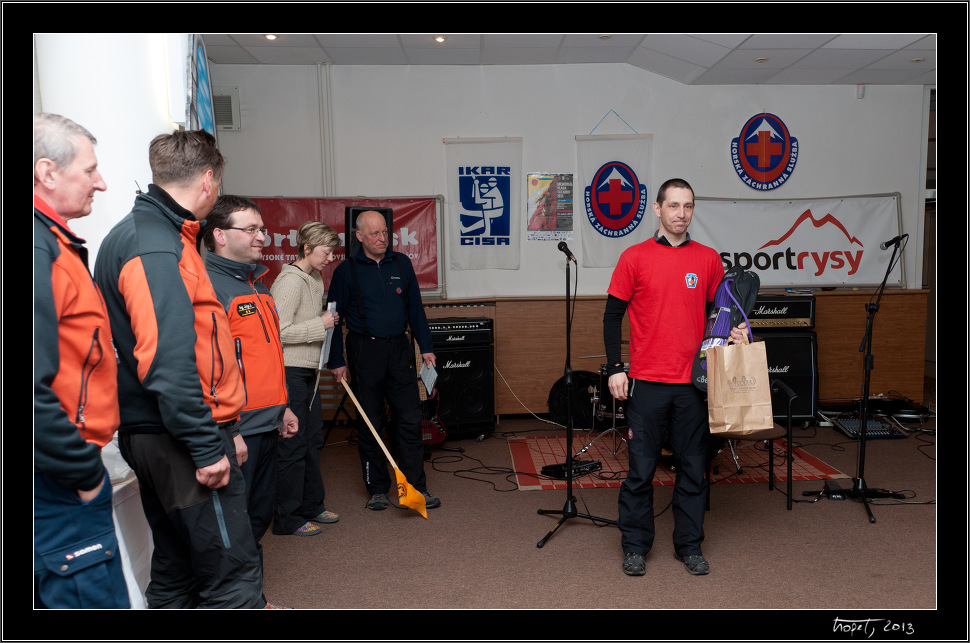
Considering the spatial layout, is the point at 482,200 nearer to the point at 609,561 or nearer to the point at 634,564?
the point at 609,561

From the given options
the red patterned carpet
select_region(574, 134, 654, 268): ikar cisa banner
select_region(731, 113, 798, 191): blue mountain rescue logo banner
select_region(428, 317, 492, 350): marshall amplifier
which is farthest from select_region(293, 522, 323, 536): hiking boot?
select_region(731, 113, 798, 191): blue mountain rescue logo banner

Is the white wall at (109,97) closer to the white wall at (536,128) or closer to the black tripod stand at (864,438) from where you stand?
the white wall at (536,128)

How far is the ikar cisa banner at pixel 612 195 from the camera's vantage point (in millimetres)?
5602

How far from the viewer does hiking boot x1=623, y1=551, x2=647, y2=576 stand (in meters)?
2.63

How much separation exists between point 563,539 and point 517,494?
0.69 meters

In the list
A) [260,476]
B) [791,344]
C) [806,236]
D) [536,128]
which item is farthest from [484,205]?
[260,476]

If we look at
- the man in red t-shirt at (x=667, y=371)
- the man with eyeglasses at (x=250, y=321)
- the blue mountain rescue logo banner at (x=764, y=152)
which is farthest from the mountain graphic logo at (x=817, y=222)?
the man with eyeglasses at (x=250, y=321)

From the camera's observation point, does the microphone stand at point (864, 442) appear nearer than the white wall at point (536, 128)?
Yes

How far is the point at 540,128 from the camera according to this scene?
18.3ft

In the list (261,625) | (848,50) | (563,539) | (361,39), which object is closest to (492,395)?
(563,539)

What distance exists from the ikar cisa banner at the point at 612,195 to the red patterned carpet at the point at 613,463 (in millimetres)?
1740

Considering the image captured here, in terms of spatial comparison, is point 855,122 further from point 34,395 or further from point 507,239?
point 34,395

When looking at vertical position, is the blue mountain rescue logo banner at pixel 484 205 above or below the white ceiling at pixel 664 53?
below

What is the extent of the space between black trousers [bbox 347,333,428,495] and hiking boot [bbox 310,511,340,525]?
0.30m
